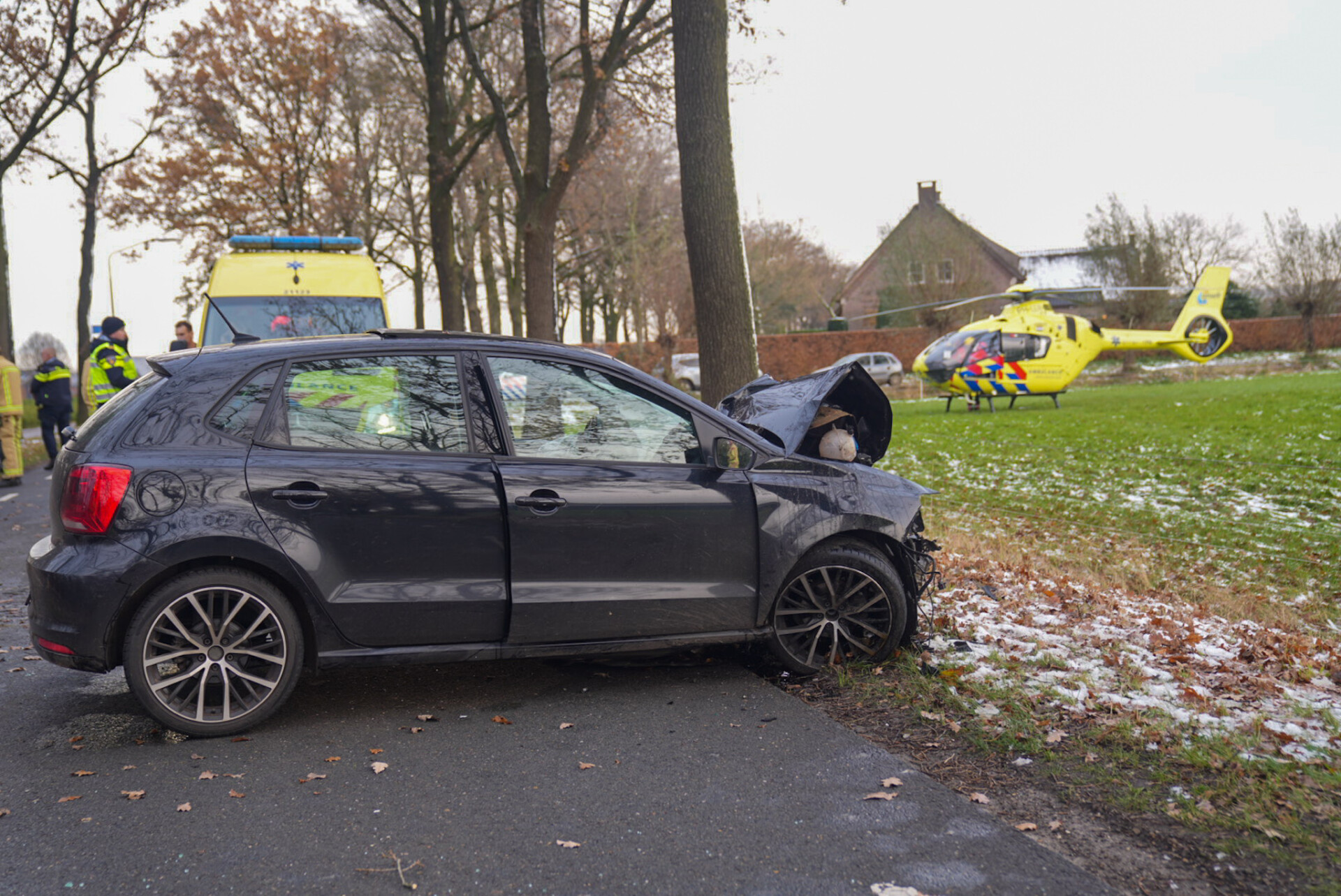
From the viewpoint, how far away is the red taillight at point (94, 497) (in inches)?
170

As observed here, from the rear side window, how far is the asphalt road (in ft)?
4.34

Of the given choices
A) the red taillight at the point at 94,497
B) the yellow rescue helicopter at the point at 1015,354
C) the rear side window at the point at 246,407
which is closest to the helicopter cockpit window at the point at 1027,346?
the yellow rescue helicopter at the point at 1015,354

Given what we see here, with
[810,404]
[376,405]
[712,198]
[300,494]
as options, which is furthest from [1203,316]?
[300,494]

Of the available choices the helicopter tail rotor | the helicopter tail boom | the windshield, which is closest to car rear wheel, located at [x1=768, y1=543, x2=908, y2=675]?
the windshield

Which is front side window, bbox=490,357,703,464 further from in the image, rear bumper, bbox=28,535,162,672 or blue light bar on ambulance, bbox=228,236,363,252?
blue light bar on ambulance, bbox=228,236,363,252

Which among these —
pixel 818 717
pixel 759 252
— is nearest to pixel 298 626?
→ pixel 818 717

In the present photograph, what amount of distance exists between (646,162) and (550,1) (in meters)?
19.0

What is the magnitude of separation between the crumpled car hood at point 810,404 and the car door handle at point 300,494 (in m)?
2.38

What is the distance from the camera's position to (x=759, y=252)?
1969 inches

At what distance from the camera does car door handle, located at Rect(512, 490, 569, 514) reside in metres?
4.73

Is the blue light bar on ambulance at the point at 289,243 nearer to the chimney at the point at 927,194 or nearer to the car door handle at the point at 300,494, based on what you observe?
the car door handle at the point at 300,494

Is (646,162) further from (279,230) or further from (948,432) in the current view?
(948,432)

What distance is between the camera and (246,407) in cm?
460

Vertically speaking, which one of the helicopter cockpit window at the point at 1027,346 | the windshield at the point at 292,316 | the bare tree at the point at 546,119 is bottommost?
Answer: the helicopter cockpit window at the point at 1027,346
